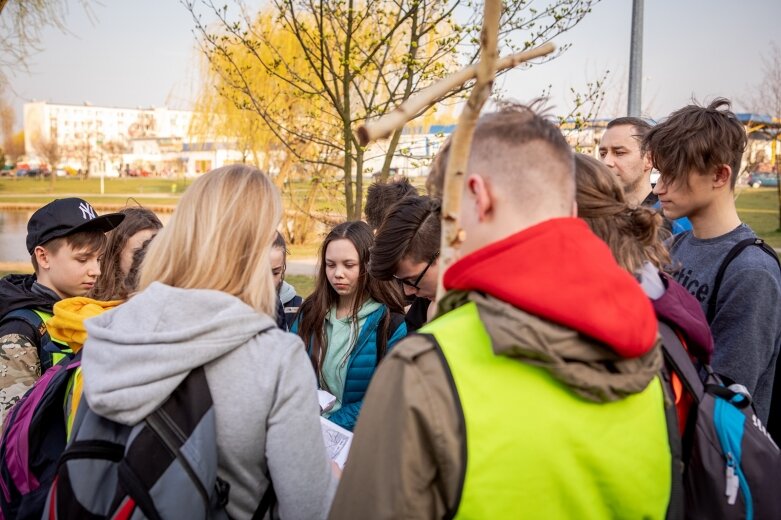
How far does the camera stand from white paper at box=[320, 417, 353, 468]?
2359 millimetres

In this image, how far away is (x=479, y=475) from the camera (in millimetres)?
1263

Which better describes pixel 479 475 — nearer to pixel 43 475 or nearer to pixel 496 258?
pixel 496 258

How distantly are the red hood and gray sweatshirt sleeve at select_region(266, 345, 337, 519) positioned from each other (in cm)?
61

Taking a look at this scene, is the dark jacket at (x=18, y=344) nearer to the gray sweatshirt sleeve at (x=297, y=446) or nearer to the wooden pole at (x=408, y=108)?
the gray sweatshirt sleeve at (x=297, y=446)

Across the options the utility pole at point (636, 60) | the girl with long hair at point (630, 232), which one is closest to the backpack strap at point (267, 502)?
the girl with long hair at point (630, 232)

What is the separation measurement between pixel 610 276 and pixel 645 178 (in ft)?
11.1

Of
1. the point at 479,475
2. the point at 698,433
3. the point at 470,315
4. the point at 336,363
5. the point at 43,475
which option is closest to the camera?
the point at 479,475

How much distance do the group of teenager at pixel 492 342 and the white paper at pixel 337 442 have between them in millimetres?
548

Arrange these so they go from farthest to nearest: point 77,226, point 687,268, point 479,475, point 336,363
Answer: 1. point 336,363
2. point 77,226
3. point 687,268
4. point 479,475

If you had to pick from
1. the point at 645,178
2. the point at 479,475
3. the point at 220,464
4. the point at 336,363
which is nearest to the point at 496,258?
the point at 479,475

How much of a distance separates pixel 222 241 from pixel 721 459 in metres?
1.47

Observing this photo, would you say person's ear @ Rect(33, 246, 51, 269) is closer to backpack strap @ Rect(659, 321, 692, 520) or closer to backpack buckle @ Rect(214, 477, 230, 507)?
backpack buckle @ Rect(214, 477, 230, 507)

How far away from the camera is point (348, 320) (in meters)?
3.60

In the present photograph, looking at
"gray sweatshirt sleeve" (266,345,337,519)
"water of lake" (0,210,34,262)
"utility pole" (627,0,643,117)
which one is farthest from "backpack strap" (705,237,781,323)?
"water of lake" (0,210,34,262)
